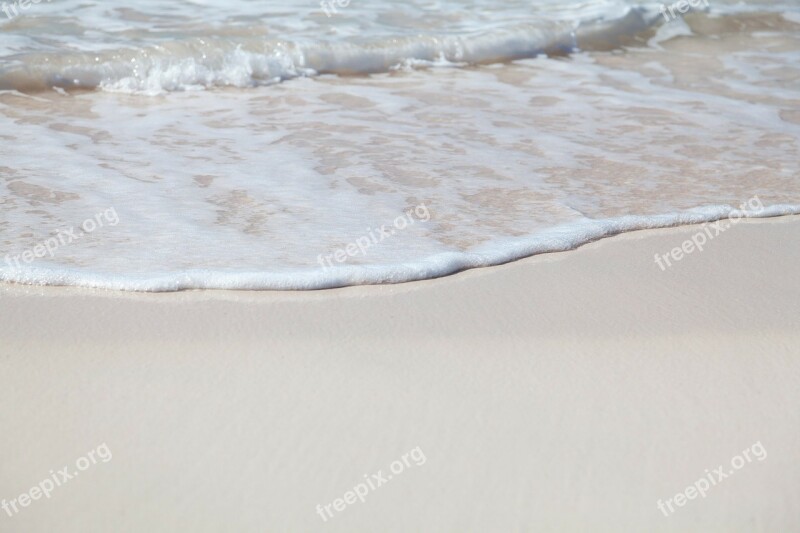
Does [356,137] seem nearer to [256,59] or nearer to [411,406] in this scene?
[256,59]

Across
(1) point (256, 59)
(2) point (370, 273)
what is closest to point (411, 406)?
(2) point (370, 273)

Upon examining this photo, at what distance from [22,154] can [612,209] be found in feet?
7.48

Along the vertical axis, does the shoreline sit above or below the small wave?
above

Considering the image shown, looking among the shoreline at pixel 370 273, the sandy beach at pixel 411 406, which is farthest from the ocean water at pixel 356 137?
the sandy beach at pixel 411 406

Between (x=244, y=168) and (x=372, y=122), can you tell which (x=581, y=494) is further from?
(x=372, y=122)

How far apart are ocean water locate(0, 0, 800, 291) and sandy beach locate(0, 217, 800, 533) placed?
0.23 meters

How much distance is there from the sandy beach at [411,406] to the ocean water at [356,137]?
0.23m

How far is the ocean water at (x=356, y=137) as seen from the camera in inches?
107

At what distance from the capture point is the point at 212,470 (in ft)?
5.73

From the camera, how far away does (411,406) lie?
6.41 feet

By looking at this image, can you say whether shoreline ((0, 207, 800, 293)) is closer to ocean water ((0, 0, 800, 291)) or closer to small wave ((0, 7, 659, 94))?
ocean water ((0, 0, 800, 291))

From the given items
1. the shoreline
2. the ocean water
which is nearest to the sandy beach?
the shoreline

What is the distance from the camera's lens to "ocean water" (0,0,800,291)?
272 cm

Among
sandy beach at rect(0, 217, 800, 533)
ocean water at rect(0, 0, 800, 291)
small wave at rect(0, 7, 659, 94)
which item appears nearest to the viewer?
sandy beach at rect(0, 217, 800, 533)
